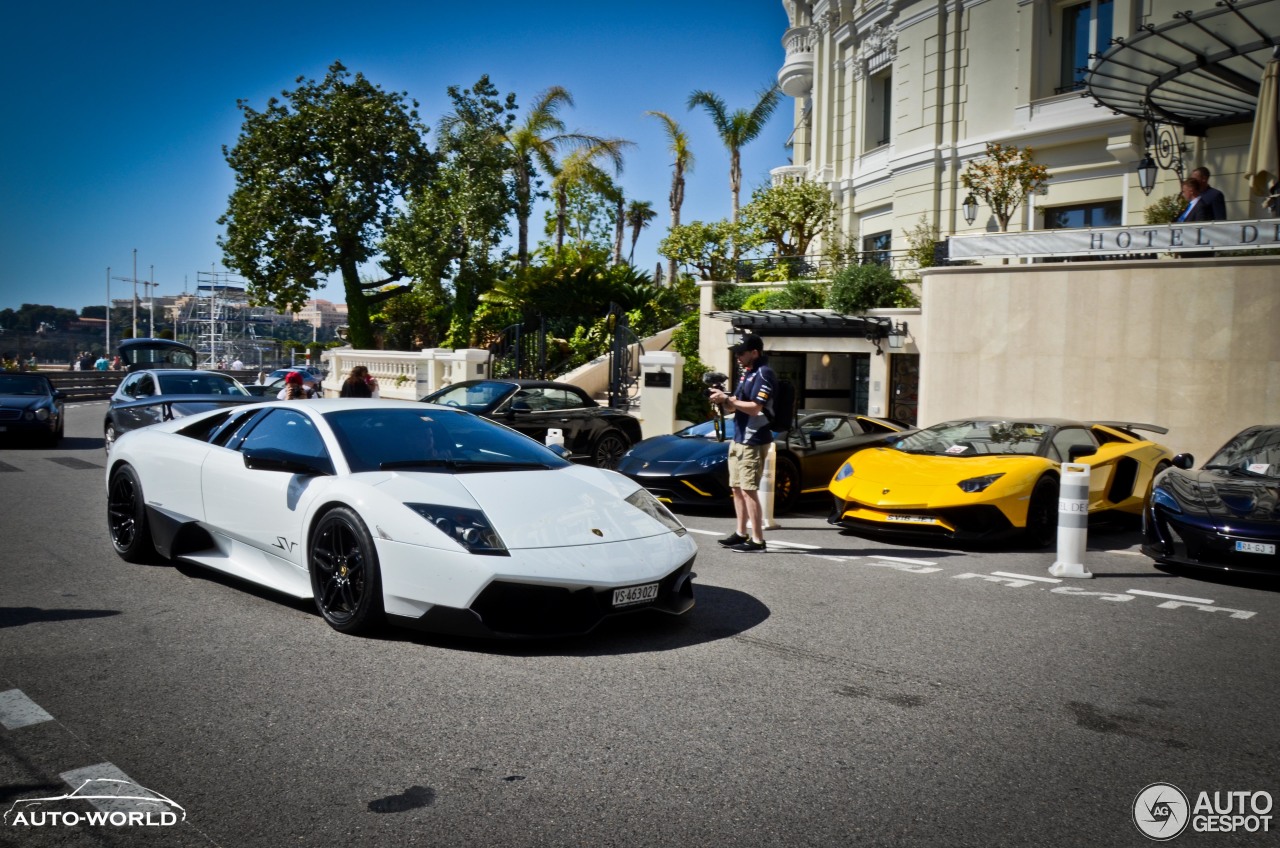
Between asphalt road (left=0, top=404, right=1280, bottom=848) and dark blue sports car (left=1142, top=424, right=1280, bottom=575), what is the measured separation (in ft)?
2.54

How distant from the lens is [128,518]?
24.4 ft

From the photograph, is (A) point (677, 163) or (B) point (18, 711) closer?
(B) point (18, 711)

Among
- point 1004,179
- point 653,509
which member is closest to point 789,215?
point 1004,179

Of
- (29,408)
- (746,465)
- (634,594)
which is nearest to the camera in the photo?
(634,594)

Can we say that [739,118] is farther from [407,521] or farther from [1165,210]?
[407,521]

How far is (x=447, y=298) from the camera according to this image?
118 ft

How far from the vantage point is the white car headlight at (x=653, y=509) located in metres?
6.07

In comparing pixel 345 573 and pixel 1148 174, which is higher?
pixel 1148 174

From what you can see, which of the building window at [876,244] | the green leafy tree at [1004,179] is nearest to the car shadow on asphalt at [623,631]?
the building window at [876,244]

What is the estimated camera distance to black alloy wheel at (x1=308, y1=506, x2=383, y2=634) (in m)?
5.28

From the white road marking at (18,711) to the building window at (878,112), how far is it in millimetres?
25703

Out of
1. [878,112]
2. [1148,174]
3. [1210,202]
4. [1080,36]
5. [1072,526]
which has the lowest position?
[1072,526]

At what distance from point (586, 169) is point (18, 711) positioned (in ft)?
111

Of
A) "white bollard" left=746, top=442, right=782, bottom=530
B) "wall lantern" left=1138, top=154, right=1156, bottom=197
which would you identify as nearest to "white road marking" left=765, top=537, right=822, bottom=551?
"white bollard" left=746, top=442, right=782, bottom=530
